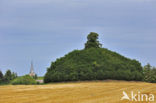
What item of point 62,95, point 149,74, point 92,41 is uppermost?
point 92,41

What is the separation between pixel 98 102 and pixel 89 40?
33.4m

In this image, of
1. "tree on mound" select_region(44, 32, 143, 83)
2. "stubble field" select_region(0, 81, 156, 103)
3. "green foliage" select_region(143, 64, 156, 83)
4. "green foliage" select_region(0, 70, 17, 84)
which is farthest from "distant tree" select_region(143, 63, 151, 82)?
"stubble field" select_region(0, 81, 156, 103)

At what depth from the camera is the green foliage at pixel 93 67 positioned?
35969 millimetres

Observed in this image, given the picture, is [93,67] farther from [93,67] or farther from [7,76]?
[7,76]

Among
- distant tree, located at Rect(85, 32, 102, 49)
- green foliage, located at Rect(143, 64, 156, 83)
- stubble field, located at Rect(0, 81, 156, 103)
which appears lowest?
stubble field, located at Rect(0, 81, 156, 103)

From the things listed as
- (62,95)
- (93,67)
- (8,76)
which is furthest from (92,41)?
(8,76)

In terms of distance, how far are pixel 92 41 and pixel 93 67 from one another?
8.37 meters

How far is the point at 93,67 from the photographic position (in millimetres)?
36969

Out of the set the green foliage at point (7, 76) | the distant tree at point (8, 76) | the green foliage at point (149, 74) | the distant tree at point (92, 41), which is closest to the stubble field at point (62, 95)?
the distant tree at point (92, 41)

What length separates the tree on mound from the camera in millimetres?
36000

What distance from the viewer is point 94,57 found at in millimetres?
38938

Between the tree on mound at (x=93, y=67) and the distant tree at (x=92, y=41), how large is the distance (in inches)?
61.6

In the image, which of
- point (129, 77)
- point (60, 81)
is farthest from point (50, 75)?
point (129, 77)

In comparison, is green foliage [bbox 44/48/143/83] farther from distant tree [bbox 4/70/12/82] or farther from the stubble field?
distant tree [bbox 4/70/12/82]
